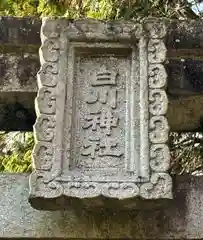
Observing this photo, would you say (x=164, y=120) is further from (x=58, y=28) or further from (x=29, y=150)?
(x=29, y=150)

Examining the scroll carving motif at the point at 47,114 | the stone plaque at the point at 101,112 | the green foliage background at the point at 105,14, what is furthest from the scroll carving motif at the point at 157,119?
the green foliage background at the point at 105,14

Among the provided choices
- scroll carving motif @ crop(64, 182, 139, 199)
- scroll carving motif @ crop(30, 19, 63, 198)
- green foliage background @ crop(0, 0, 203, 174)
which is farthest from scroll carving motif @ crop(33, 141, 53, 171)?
green foliage background @ crop(0, 0, 203, 174)

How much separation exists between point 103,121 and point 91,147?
112mm

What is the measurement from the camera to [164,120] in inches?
103

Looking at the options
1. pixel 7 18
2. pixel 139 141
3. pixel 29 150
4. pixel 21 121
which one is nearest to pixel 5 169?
pixel 29 150

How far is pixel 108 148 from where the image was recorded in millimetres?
2604

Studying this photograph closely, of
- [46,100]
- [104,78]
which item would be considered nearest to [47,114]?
[46,100]

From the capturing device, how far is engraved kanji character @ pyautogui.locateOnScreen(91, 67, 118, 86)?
2.72 meters

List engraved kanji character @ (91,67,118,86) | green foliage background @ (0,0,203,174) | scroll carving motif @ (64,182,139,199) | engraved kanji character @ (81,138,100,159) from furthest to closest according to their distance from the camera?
green foliage background @ (0,0,203,174) < engraved kanji character @ (91,67,118,86) < engraved kanji character @ (81,138,100,159) < scroll carving motif @ (64,182,139,199)

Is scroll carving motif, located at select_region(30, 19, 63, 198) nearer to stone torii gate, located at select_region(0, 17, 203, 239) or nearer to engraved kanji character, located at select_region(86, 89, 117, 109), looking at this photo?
stone torii gate, located at select_region(0, 17, 203, 239)

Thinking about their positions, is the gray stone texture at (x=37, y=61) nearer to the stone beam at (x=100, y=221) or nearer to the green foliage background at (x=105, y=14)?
→ the stone beam at (x=100, y=221)

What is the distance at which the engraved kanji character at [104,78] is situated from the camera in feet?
8.94

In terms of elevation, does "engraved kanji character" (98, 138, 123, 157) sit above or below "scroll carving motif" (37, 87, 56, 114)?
below

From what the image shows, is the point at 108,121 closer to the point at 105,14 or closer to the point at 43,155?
the point at 43,155
